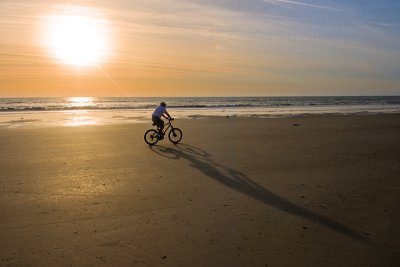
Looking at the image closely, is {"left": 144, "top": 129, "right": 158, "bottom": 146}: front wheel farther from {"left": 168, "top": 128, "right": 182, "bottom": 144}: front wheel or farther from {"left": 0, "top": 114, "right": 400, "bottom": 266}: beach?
{"left": 0, "top": 114, "right": 400, "bottom": 266}: beach

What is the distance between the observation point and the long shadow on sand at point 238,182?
6164 millimetres

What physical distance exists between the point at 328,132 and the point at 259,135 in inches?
148

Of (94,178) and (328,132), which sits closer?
(94,178)

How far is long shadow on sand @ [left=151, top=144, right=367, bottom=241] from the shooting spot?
6164 mm

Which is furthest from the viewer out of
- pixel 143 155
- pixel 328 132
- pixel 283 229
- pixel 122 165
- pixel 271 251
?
pixel 328 132

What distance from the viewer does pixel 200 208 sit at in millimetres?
6754

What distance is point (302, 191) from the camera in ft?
25.9

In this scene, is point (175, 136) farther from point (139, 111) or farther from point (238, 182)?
point (139, 111)

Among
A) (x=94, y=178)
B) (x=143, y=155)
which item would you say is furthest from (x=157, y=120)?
(x=94, y=178)

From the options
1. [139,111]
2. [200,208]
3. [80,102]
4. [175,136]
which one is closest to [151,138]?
[175,136]

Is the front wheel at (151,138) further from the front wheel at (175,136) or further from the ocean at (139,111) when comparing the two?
the ocean at (139,111)

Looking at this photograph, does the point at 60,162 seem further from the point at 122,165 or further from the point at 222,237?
the point at 222,237

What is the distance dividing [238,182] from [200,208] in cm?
207

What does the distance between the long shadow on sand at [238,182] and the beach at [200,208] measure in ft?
0.08
